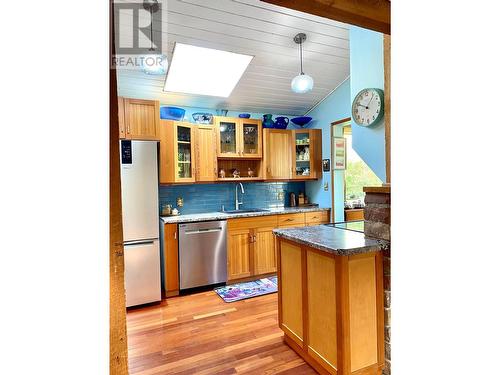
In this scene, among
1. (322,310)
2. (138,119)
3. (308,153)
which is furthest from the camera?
(308,153)

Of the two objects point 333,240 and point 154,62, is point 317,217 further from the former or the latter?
point 154,62

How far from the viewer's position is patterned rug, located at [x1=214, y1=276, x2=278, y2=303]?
304cm

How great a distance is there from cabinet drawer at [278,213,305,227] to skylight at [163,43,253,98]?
6.10ft

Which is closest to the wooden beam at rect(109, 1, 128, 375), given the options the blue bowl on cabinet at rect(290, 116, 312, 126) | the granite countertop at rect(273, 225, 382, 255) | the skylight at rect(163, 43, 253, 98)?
the granite countertop at rect(273, 225, 382, 255)

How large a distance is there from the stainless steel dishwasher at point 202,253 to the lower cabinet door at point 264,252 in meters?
0.45

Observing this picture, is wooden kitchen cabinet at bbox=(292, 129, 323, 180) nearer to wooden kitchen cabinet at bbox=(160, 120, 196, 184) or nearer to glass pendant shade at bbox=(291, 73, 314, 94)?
glass pendant shade at bbox=(291, 73, 314, 94)

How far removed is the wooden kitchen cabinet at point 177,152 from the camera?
10.5 feet

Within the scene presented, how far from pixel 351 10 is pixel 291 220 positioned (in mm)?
2782

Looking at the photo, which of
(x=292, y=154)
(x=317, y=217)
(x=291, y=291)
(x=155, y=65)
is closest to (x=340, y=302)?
(x=291, y=291)

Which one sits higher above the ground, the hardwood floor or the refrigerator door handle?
the refrigerator door handle

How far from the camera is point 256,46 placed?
2871 millimetres

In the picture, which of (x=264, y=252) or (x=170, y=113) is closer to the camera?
(x=170, y=113)

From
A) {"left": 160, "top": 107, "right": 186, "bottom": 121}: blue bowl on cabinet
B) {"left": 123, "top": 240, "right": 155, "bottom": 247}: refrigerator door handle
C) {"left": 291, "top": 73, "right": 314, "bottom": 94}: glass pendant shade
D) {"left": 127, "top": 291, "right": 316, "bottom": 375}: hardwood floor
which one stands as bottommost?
{"left": 127, "top": 291, "right": 316, "bottom": 375}: hardwood floor
